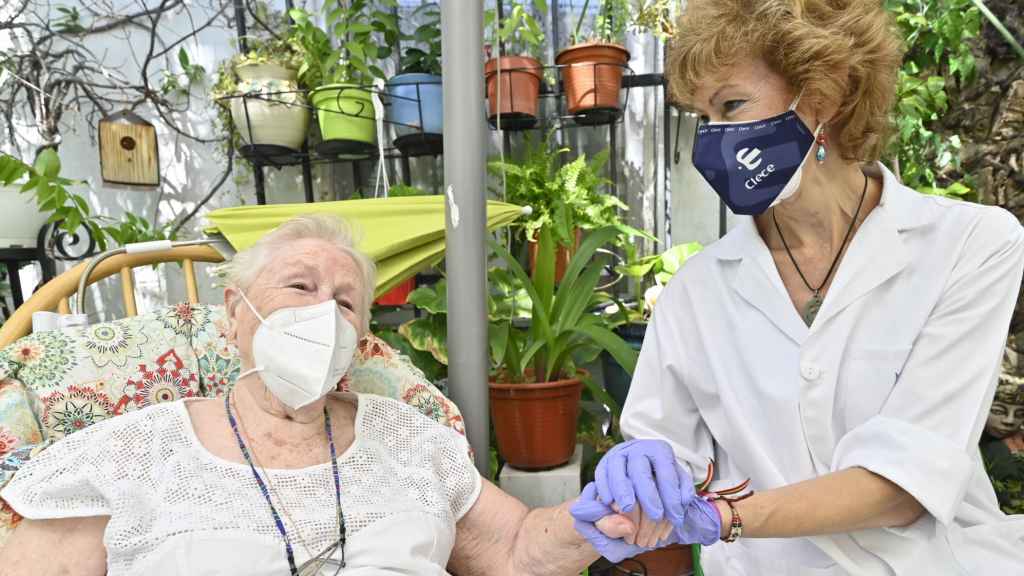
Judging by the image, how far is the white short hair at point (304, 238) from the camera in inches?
45.1

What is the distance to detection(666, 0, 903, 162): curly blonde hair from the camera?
973 millimetres

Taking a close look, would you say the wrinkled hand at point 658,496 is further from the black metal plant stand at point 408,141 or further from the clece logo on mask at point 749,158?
the black metal plant stand at point 408,141

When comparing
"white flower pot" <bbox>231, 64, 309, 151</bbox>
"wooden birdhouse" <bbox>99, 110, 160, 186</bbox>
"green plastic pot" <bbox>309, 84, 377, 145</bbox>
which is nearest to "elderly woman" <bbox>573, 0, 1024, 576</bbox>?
"green plastic pot" <bbox>309, 84, 377, 145</bbox>

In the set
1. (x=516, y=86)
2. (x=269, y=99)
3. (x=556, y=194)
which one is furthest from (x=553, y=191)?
(x=269, y=99)

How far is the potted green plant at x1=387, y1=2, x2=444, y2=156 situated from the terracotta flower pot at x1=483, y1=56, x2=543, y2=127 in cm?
22

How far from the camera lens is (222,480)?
3.30ft

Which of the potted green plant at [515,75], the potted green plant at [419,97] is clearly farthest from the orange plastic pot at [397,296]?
the potted green plant at [515,75]

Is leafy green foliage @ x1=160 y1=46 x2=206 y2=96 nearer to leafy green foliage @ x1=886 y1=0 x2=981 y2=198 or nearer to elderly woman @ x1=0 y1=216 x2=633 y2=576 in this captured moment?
elderly woman @ x1=0 y1=216 x2=633 y2=576

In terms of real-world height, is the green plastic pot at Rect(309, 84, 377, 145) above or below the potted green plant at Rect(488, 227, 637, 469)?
above

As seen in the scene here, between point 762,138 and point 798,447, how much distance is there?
1.69 feet

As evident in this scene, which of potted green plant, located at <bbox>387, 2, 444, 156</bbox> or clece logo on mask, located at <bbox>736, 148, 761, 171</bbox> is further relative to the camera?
potted green plant, located at <bbox>387, 2, 444, 156</bbox>

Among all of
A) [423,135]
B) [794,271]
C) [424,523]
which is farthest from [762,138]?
[423,135]

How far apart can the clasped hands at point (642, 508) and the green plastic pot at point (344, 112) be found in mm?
1887

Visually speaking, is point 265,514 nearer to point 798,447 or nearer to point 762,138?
point 798,447
